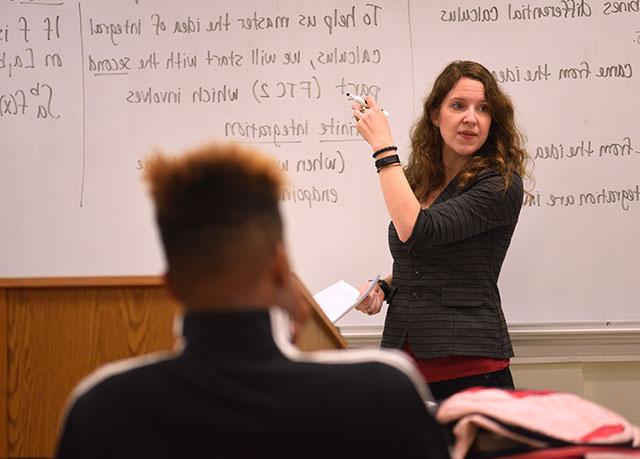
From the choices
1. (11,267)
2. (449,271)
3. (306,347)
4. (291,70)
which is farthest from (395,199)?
(11,267)

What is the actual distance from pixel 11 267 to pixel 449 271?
1.74 m

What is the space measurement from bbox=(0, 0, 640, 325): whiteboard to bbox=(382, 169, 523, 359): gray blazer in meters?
0.67

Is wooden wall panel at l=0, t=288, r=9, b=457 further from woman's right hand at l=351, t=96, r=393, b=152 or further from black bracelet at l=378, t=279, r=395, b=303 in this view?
black bracelet at l=378, t=279, r=395, b=303

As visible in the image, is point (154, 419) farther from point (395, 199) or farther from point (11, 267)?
point (11, 267)

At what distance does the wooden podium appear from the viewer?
→ 5.75 feet

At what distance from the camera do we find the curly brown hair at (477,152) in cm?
251

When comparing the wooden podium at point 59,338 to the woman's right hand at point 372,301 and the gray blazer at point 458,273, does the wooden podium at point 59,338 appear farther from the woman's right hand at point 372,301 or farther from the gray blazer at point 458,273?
the woman's right hand at point 372,301

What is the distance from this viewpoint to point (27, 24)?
11.1 feet

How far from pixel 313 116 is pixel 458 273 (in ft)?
3.37

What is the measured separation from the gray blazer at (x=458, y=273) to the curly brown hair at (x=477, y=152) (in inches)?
2.0

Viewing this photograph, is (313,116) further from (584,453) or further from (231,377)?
(231,377)

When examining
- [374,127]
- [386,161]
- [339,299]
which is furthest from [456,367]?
[374,127]

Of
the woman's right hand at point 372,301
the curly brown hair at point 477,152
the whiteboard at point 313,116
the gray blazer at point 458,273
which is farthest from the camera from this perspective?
the whiteboard at point 313,116

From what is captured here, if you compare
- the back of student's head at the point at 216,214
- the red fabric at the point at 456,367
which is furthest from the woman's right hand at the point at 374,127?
the back of student's head at the point at 216,214
